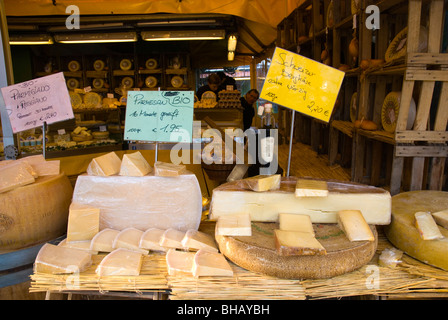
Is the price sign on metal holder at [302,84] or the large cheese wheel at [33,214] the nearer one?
the large cheese wheel at [33,214]

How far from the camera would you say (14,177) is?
157cm

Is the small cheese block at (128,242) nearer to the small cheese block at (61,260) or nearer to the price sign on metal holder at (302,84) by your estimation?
the small cheese block at (61,260)

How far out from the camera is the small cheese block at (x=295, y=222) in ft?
4.41

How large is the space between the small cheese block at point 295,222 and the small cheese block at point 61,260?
83 centimetres

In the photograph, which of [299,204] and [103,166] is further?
[103,166]

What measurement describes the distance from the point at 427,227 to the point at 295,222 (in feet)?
1.74

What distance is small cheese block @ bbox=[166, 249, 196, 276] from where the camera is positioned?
51.1 inches

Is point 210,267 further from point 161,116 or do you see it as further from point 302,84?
point 302,84

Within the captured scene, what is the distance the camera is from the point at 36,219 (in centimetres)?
160

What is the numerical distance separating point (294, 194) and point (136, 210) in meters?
0.80

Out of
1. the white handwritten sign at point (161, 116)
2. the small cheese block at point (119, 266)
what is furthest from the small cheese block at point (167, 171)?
the small cheese block at point (119, 266)

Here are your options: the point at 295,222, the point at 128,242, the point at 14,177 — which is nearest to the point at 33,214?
the point at 14,177

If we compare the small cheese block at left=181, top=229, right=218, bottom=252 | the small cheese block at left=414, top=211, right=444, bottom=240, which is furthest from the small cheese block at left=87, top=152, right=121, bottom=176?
the small cheese block at left=414, top=211, right=444, bottom=240
